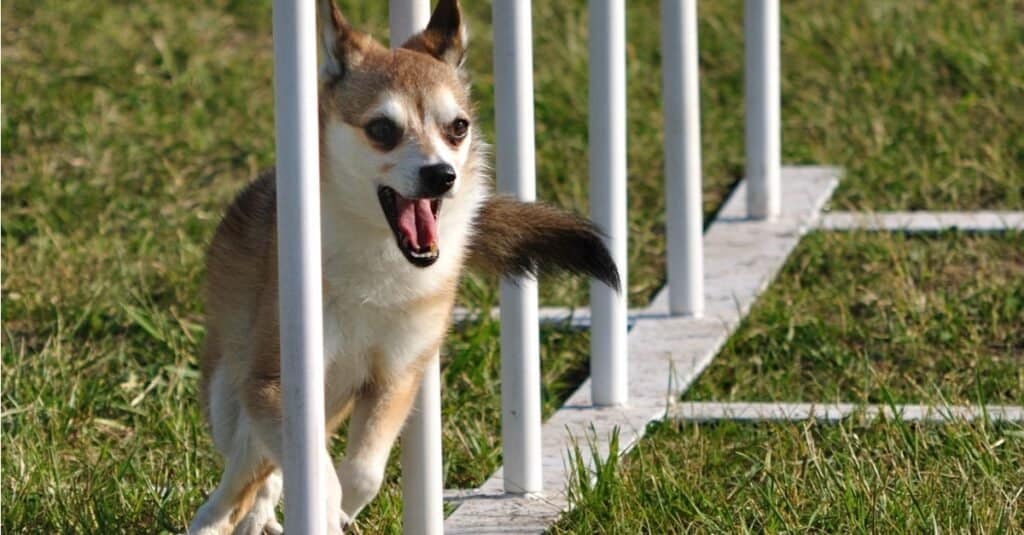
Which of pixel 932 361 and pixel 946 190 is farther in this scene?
pixel 946 190

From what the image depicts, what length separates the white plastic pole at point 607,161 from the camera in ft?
16.6

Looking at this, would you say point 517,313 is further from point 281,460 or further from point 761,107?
point 761,107

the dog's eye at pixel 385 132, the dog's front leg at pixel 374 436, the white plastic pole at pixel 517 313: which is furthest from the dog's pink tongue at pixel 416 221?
the white plastic pole at pixel 517 313

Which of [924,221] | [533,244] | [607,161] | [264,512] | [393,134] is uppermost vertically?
[393,134]

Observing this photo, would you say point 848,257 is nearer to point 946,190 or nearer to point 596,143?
point 946,190

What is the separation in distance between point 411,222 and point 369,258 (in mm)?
113

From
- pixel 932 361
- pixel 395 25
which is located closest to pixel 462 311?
pixel 932 361

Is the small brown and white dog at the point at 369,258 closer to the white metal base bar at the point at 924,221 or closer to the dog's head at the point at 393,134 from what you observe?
the dog's head at the point at 393,134

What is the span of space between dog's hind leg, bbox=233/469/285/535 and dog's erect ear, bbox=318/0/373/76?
0.88m

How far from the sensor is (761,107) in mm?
6871

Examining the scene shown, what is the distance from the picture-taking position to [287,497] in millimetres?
3455

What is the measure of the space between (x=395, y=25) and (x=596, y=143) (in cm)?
106

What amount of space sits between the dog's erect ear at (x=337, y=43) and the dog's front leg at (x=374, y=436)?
64 cm

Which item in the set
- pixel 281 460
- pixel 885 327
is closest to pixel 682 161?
pixel 885 327
